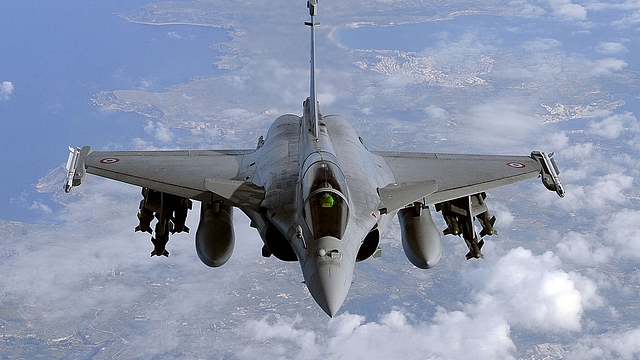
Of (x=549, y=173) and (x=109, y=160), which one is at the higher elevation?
(x=109, y=160)

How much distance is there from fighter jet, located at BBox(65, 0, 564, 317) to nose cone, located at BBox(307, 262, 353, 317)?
2 centimetres

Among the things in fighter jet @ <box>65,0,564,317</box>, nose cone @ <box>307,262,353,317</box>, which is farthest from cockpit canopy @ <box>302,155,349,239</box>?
nose cone @ <box>307,262,353,317</box>

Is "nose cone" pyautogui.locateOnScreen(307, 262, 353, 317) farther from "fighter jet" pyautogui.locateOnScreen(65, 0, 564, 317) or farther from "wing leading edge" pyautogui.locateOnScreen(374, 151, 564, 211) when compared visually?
"wing leading edge" pyautogui.locateOnScreen(374, 151, 564, 211)

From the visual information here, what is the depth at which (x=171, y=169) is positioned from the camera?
14742 millimetres

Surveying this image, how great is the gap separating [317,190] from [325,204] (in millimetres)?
348

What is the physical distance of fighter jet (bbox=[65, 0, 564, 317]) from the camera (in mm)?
10312

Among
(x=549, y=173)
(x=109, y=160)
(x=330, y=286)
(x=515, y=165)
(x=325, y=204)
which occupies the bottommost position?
(x=549, y=173)

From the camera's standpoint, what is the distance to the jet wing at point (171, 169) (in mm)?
13641

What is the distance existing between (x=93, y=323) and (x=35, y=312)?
5.09 meters

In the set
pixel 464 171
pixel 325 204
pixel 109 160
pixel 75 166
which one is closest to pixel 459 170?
pixel 464 171

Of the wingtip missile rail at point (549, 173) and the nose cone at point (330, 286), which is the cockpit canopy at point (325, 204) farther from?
the wingtip missile rail at point (549, 173)

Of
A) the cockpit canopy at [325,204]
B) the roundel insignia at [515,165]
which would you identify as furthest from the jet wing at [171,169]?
the roundel insignia at [515,165]

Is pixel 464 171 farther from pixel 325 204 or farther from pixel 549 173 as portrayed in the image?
pixel 325 204

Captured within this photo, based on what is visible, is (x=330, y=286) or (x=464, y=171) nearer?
(x=330, y=286)
